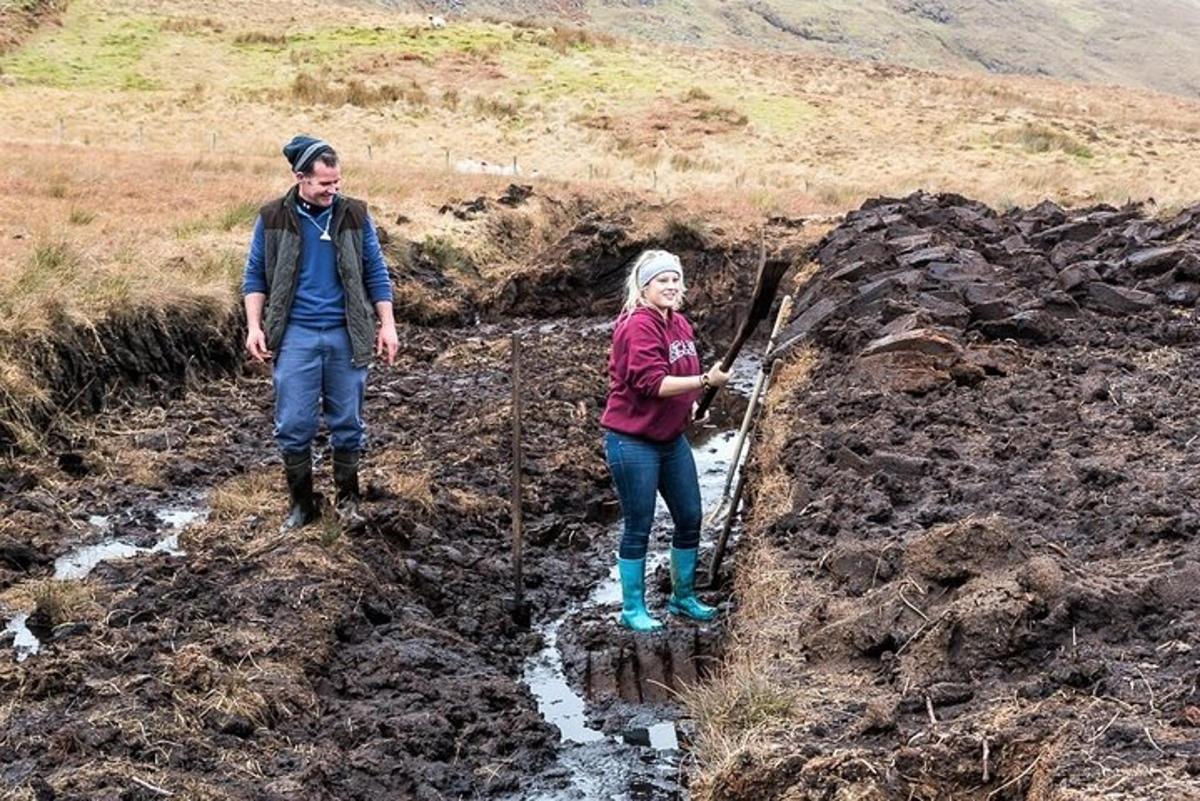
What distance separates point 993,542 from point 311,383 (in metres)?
4.07

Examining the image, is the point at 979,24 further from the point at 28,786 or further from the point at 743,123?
the point at 28,786

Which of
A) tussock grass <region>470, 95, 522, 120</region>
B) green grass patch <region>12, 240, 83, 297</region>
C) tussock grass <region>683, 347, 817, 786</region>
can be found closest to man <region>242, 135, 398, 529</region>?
tussock grass <region>683, 347, 817, 786</region>

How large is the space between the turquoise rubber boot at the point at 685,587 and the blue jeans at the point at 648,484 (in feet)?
0.24

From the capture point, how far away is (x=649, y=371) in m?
6.43

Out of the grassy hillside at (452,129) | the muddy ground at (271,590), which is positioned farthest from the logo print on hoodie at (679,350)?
the grassy hillside at (452,129)

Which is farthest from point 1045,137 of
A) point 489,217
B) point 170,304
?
point 170,304

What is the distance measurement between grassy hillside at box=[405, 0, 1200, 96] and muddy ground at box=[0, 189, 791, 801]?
2891 inches

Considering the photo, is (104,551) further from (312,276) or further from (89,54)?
(89,54)

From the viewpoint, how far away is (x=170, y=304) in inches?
467

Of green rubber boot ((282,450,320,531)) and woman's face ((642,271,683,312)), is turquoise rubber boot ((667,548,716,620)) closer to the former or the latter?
woman's face ((642,271,683,312))

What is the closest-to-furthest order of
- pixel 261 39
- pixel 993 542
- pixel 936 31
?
pixel 993 542 → pixel 261 39 → pixel 936 31

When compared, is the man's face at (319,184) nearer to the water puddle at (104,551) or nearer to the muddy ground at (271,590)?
the muddy ground at (271,590)

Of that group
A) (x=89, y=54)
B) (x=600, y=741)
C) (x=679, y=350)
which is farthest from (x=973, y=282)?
(x=89, y=54)

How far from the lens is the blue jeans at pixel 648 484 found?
22.3 feet
